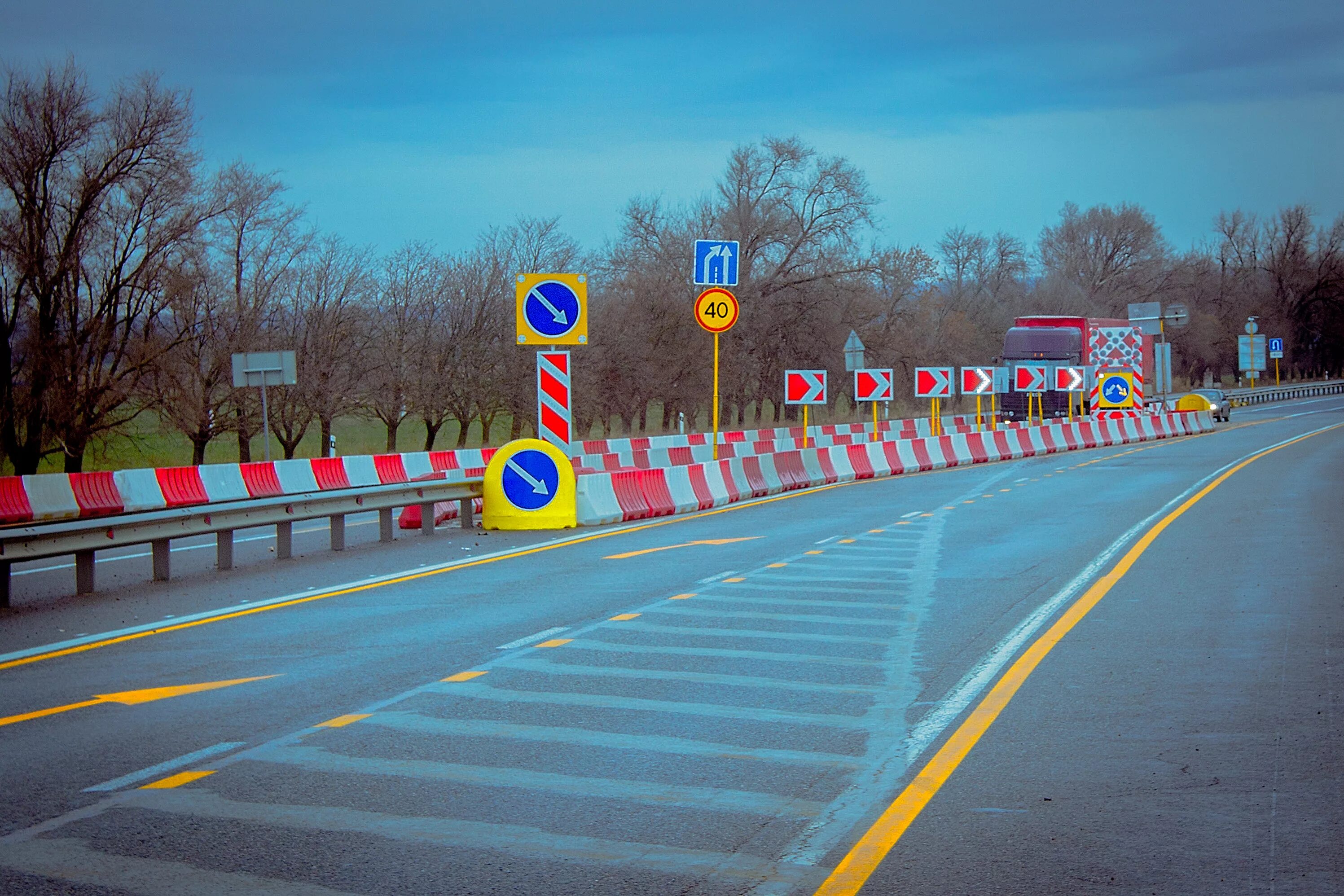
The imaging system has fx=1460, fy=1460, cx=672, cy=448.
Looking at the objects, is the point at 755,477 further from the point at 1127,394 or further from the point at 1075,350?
the point at 1075,350

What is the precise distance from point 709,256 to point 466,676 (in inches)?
649

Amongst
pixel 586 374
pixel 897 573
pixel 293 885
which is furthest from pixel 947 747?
pixel 586 374

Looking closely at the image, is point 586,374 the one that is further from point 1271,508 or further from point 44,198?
point 1271,508

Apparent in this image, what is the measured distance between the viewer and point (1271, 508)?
2003cm

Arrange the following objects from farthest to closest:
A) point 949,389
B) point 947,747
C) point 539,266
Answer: point 539,266 → point 949,389 → point 947,747

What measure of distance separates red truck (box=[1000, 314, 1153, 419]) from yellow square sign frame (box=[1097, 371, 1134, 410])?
298 mm

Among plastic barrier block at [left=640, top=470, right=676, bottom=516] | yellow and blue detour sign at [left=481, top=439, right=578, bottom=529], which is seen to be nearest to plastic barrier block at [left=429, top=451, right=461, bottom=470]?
plastic barrier block at [left=640, top=470, right=676, bottom=516]

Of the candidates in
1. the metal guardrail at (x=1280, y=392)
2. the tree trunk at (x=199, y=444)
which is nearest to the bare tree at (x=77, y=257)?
the tree trunk at (x=199, y=444)

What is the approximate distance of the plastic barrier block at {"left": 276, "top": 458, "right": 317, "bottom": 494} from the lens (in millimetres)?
26016

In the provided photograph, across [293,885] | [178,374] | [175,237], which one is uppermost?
[175,237]

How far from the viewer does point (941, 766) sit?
21.4 ft

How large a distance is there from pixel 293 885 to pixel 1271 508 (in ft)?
58.4

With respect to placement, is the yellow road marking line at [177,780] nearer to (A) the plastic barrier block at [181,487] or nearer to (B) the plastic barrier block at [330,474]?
(A) the plastic barrier block at [181,487]

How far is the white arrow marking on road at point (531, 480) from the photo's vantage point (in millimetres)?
18453
